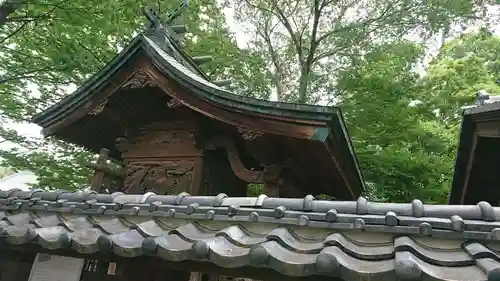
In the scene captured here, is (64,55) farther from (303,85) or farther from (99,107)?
(303,85)

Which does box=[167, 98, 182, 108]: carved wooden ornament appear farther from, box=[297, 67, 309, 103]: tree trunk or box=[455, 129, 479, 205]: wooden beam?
box=[297, 67, 309, 103]: tree trunk

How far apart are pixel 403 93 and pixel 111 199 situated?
8.63 m

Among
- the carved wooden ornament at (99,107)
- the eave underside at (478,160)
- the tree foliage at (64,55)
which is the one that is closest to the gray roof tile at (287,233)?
the carved wooden ornament at (99,107)

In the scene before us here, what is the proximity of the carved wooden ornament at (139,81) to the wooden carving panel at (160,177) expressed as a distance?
1.22 m

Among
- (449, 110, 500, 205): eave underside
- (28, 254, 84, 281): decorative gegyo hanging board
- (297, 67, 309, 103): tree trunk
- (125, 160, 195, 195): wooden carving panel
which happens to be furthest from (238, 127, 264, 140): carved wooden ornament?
(297, 67, 309, 103): tree trunk

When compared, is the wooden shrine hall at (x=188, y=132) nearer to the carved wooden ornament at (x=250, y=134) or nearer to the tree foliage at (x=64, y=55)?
the carved wooden ornament at (x=250, y=134)

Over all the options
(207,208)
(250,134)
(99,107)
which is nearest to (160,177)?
(99,107)

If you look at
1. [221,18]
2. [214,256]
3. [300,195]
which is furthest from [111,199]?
[221,18]

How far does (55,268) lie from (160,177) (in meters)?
2.44

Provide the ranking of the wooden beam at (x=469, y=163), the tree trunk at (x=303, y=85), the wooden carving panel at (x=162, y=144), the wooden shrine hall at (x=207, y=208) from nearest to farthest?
the wooden shrine hall at (x=207, y=208)
the wooden beam at (x=469, y=163)
the wooden carving panel at (x=162, y=144)
the tree trunk at (x=303, y=85)

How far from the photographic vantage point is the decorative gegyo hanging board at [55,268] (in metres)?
3.28

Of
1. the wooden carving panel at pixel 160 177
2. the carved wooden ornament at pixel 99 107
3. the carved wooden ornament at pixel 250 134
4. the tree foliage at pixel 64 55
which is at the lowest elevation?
the wooden carving panel at pixel 160 177

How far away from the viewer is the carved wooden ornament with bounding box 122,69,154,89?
5.30 m

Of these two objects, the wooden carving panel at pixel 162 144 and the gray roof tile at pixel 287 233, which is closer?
the gray roof tile at pixel 287 233
